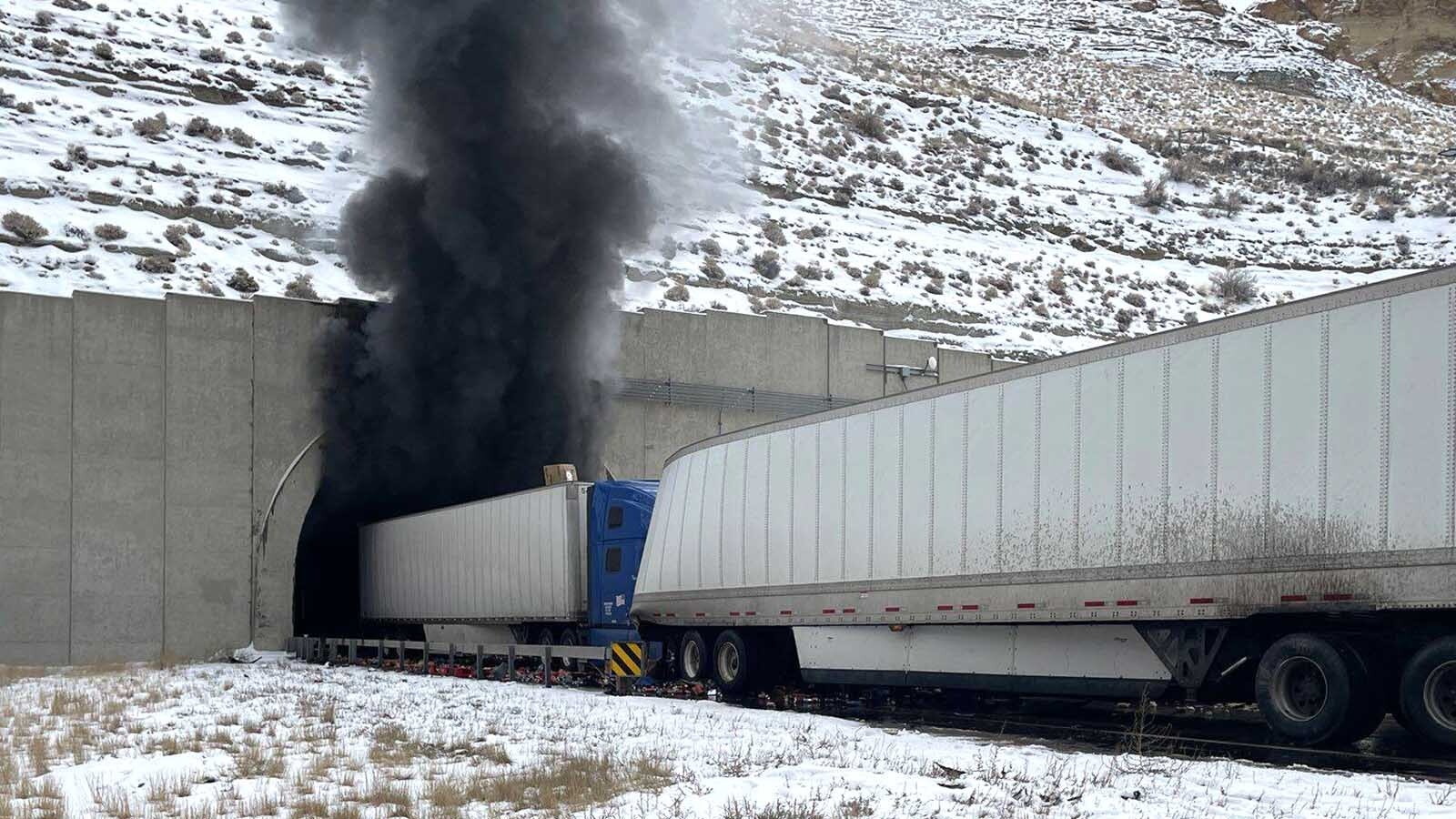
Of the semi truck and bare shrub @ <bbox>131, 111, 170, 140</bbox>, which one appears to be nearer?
the semi truck

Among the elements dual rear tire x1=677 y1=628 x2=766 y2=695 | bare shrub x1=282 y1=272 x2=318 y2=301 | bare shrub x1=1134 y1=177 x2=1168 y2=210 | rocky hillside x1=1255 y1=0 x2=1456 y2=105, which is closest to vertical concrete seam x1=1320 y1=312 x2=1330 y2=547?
dual rear tire x1=677 y1=628 x2=766 y2=695

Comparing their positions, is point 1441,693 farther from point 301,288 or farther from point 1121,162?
point 1121,162

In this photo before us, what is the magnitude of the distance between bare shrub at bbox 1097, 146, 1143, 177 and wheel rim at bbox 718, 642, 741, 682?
5510 cm

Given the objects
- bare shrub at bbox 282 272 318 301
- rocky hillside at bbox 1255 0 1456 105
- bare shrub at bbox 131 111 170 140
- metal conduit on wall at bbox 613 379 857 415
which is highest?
rocky hillside at bbox 1255 0 1456 105

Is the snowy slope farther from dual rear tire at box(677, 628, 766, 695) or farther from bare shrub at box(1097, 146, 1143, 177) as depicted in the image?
bare shrub at box(1097, 146, 1143, 177)

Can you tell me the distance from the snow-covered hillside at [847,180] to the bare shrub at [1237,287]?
130mm

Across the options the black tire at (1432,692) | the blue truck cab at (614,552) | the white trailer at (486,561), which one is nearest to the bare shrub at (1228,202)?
the white trailer at (486,561)

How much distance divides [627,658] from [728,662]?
4.58 feet

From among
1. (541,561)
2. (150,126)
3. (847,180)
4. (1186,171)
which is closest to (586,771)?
(541,561)

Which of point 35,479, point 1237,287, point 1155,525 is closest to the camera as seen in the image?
point 1155,525

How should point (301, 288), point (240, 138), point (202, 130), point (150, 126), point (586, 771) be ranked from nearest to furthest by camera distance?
1. point (586, 771)
2. point (301, 288)
3. point (150, 126)
4. point (202, 130)
5. point (240, 138)

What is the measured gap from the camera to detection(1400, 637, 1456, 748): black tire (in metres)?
11.3

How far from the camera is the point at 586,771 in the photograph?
11438 mm

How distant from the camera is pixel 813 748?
12.8 metres
